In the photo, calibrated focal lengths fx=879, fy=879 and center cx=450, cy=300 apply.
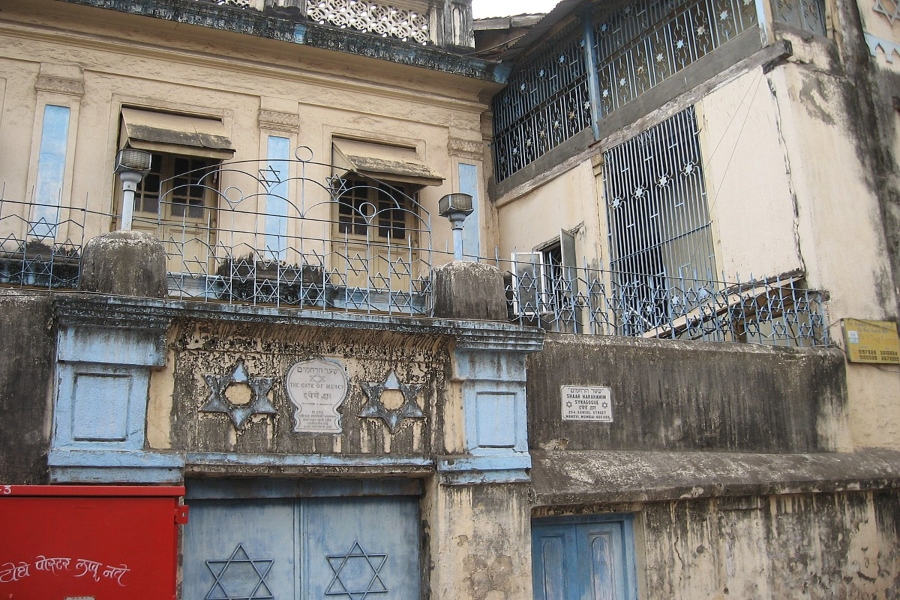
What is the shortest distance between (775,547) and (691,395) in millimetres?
1473

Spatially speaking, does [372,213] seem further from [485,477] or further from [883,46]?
[883,46]

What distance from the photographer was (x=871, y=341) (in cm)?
857

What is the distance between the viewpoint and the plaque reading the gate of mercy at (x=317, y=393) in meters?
6.26

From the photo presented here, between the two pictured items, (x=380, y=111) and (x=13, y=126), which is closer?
(x=13, y=126)

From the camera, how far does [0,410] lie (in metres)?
5.49

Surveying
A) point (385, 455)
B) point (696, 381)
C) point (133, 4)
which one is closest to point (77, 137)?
point (133, 4)

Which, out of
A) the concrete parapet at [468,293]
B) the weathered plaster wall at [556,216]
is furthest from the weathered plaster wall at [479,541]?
the weathered plaster wall at [556,216]

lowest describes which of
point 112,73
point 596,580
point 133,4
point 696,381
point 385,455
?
point 596,580

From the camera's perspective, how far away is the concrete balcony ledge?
22.4 ft

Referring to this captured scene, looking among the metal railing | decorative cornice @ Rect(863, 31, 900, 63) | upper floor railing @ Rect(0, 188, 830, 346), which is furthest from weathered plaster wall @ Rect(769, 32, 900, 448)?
decorative cornice @ Rect(863, 31, 900, 63)

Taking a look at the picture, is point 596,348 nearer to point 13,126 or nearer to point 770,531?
point 770,531

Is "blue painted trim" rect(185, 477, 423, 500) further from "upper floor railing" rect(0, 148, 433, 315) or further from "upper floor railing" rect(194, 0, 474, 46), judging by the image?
"upper floor railing" rect(194, 0, 474, 46)

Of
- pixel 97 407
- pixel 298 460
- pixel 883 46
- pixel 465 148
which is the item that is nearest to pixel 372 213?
pixel 465 148

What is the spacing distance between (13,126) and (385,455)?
647cm
